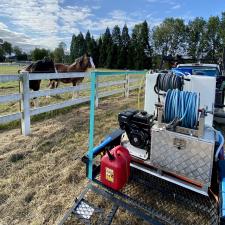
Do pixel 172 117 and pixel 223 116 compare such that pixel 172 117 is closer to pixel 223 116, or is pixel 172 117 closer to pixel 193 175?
pixel 193 175

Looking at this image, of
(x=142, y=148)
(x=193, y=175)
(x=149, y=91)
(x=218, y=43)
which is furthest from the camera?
(x=218, y=43)

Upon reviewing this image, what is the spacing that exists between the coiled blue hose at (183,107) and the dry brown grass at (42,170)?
1.48 meters

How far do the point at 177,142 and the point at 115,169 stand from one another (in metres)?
0.67

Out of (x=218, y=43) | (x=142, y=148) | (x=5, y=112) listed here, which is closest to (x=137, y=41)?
(x=218, y=43)

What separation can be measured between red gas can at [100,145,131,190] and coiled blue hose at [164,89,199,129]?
0.67m

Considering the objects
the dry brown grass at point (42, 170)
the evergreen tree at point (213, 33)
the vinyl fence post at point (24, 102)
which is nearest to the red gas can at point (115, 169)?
the dry brown grass at point (42, 170)

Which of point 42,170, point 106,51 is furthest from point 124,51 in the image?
point 42,170

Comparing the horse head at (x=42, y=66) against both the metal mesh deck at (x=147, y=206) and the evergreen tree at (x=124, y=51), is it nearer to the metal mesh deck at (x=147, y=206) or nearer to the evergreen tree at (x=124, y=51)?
the metal mesh deck at (x=147, y=206)

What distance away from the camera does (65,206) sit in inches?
94.8

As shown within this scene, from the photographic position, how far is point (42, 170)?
3.10m

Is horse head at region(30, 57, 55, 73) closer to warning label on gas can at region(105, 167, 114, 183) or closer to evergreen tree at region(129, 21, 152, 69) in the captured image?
warning label on gas can at region(105, 167, 114, 183)

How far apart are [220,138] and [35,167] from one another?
2.51m

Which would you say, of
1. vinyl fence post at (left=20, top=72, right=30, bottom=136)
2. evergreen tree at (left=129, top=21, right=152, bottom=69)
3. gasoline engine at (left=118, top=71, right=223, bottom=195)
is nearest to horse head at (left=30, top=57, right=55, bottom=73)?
vinyl fence post at (left=20, top=72, right=30, bottom=136)

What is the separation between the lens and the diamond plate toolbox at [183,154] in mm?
1982
